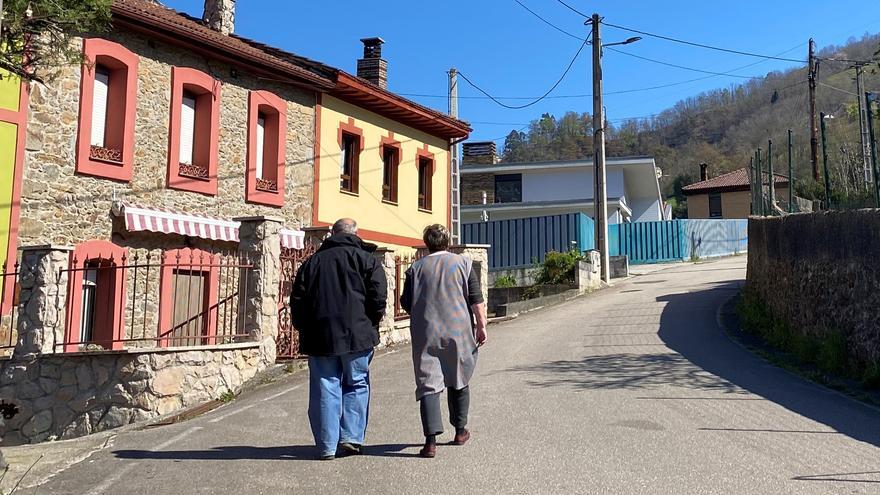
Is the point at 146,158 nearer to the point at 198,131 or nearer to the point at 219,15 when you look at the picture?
the point at 198,131

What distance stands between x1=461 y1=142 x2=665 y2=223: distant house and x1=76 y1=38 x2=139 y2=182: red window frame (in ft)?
69.3

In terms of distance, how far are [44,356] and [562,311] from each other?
35.3ft

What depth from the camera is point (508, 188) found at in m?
38.3

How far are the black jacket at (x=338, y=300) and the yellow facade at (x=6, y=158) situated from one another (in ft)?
26.9

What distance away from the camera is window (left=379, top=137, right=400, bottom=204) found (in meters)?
20.6

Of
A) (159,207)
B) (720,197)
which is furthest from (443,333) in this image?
(720,197)

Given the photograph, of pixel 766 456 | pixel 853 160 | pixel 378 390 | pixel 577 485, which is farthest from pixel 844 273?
pixel 577 485

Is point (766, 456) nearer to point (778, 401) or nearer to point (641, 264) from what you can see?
point (778, 401)

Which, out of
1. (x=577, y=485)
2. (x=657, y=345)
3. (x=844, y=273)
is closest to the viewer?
(x=577, y=485)

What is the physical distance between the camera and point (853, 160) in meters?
10.6

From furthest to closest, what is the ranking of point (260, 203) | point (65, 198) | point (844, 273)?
1. point (260, 203)
2. point (65, 198)
3. point (844, 273)

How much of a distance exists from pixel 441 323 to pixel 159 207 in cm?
998

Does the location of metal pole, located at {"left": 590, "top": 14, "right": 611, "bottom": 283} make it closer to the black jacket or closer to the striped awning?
the striped awning

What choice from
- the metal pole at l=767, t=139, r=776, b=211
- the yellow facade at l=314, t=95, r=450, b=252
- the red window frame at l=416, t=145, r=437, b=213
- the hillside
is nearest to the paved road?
the metal pole at l=767, t=139, r=776, b=211
